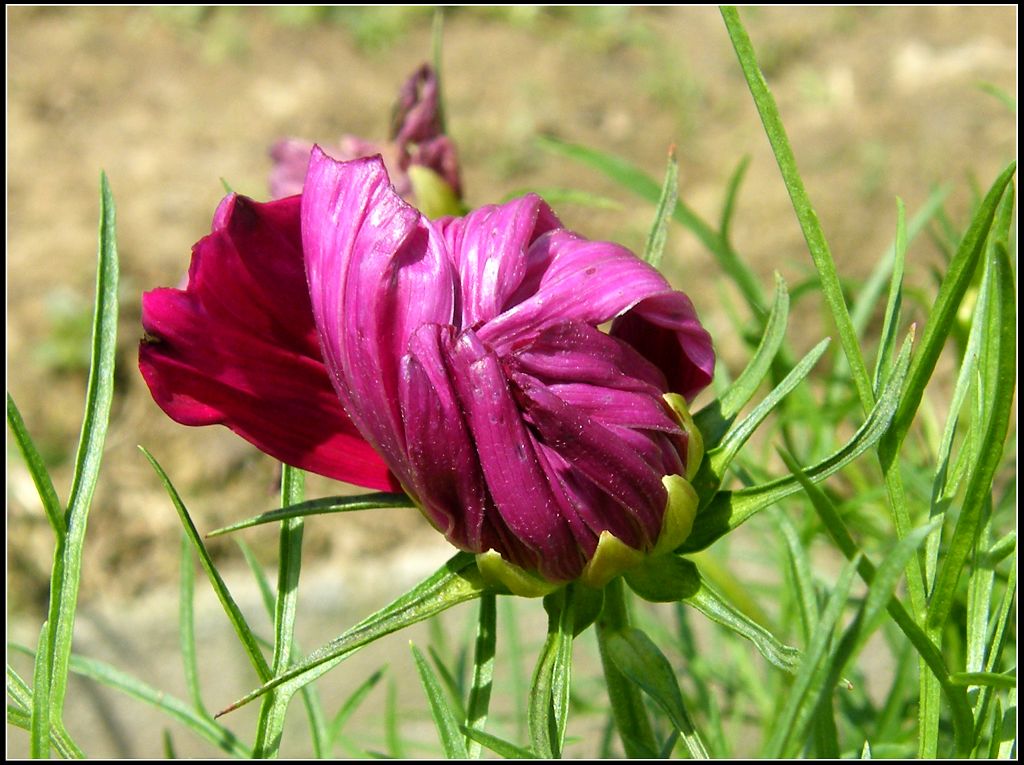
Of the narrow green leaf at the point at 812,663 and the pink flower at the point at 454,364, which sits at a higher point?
the pink flower at the point at 454,364

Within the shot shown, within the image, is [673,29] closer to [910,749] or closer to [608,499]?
[910,749]

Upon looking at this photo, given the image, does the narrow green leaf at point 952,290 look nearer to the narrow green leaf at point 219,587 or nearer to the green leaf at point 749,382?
the green leaf at point 749,382

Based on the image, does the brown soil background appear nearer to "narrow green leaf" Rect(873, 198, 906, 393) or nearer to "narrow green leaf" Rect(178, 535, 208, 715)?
"narrow green leaf" Rect(178, 535, 208, 715)

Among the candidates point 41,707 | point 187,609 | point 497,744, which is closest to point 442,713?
point 497,744

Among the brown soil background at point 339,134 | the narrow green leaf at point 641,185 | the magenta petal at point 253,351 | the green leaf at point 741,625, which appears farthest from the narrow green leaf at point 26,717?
the brown soil background at point 339,134

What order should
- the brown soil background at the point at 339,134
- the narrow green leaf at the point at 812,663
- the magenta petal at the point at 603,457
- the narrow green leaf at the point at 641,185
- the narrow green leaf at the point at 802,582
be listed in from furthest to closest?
the brown soil background at the point at 339,134 < the narrow green leaf at the point at 641,185 < the narrow green leaf at the point at 802,582 < the magenta petal at the point at 603,457 < the narrow green leaf at the point at 812,663

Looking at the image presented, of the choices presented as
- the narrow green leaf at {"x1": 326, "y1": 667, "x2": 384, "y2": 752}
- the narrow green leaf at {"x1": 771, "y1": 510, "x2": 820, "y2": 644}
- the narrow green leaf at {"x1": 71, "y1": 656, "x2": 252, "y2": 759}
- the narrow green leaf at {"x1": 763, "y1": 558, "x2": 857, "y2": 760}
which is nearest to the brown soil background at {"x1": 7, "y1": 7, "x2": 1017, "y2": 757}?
the narrow green leaf at {"x1": 326, "y1": 667, "x2": 384, "y2": 752}

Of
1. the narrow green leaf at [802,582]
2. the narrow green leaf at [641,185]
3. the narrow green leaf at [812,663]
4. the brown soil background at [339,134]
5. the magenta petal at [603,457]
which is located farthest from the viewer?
the brown soil background at [339,134]
